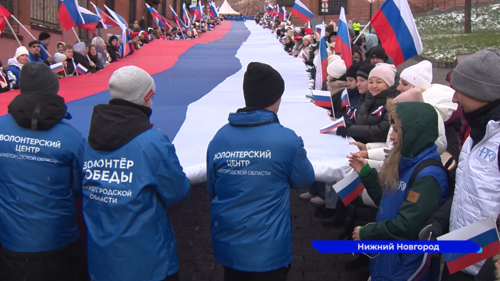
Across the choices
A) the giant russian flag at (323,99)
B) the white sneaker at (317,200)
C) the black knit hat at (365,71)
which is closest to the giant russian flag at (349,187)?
the black knit hat at (365,71)

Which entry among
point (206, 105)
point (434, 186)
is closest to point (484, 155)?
point (434, 186)

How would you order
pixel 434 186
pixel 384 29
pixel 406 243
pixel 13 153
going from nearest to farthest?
pixel 406 243
pixel 434 186
pixel 13 153
pixel 384 29

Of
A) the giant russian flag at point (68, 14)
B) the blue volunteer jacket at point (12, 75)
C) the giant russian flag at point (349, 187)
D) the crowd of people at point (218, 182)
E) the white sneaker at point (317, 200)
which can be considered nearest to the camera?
the crowd of people at point (218, 182)

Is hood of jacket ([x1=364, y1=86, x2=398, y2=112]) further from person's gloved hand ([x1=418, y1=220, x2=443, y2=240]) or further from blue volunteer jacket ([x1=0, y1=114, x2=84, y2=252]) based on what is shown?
blue volunteer jacket ([x1=0, y1=114, x2=84, y2=252])

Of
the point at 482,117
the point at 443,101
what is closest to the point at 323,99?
the point at 443,101

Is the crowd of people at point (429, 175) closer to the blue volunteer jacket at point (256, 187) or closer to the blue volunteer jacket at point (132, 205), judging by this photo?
the blue volunteer jacket at point (256, 187)

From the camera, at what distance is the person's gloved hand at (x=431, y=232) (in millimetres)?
2441

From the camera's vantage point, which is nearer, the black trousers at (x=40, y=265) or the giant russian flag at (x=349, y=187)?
the black trousers at (x=40, y=265)

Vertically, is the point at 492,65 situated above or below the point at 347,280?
above

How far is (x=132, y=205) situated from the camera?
2.42 metres

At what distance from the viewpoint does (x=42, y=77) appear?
2898 mm

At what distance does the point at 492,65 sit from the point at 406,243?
1.04 m

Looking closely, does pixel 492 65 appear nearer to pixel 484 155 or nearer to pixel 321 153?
pixel 484 155

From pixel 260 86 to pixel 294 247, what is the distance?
2.64 m
